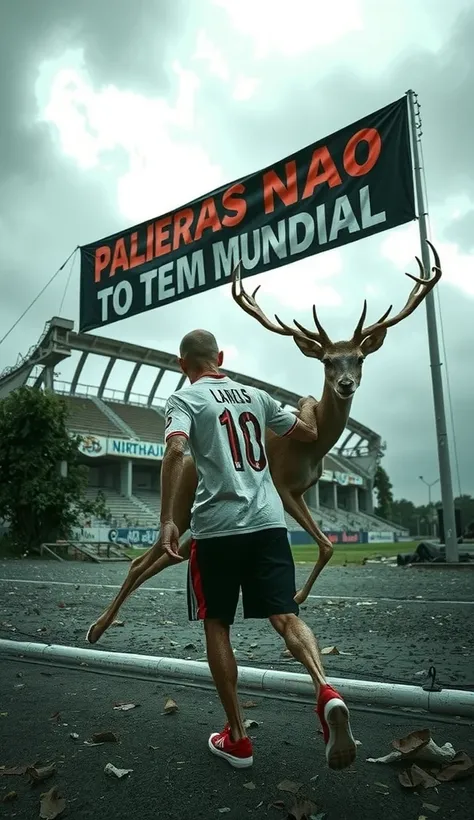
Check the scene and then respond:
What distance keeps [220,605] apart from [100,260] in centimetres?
682

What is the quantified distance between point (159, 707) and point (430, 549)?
41.7 feet

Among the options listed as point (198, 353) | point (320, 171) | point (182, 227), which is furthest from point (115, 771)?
point (182, 227)

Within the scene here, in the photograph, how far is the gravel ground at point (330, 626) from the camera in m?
3.97

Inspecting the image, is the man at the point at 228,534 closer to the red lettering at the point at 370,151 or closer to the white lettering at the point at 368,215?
the white lettering at the point at 368,215

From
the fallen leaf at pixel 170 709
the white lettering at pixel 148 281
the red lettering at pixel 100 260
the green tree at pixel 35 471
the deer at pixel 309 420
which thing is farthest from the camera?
the green tree at pixel 35 471

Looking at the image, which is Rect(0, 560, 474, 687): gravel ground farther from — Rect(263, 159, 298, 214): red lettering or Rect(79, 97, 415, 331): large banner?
Rect(263, 159, 298, 214): red lettering

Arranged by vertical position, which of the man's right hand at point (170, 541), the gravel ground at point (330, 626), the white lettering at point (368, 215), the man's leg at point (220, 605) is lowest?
the gravel ground at point (330, 626)

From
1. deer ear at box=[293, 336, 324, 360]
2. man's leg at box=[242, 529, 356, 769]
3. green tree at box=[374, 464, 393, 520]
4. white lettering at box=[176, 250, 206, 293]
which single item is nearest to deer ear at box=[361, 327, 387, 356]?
deer ear at box=[293, 336, 324, 360]

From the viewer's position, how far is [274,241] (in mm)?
7008

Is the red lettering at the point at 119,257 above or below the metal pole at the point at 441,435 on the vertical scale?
above

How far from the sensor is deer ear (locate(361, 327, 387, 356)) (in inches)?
131

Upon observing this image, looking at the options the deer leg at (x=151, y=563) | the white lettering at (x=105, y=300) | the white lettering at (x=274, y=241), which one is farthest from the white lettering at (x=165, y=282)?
the deer leg at (x=151, y=563)

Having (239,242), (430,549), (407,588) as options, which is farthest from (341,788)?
(430,549)

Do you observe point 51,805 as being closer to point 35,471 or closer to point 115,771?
point 115,771
